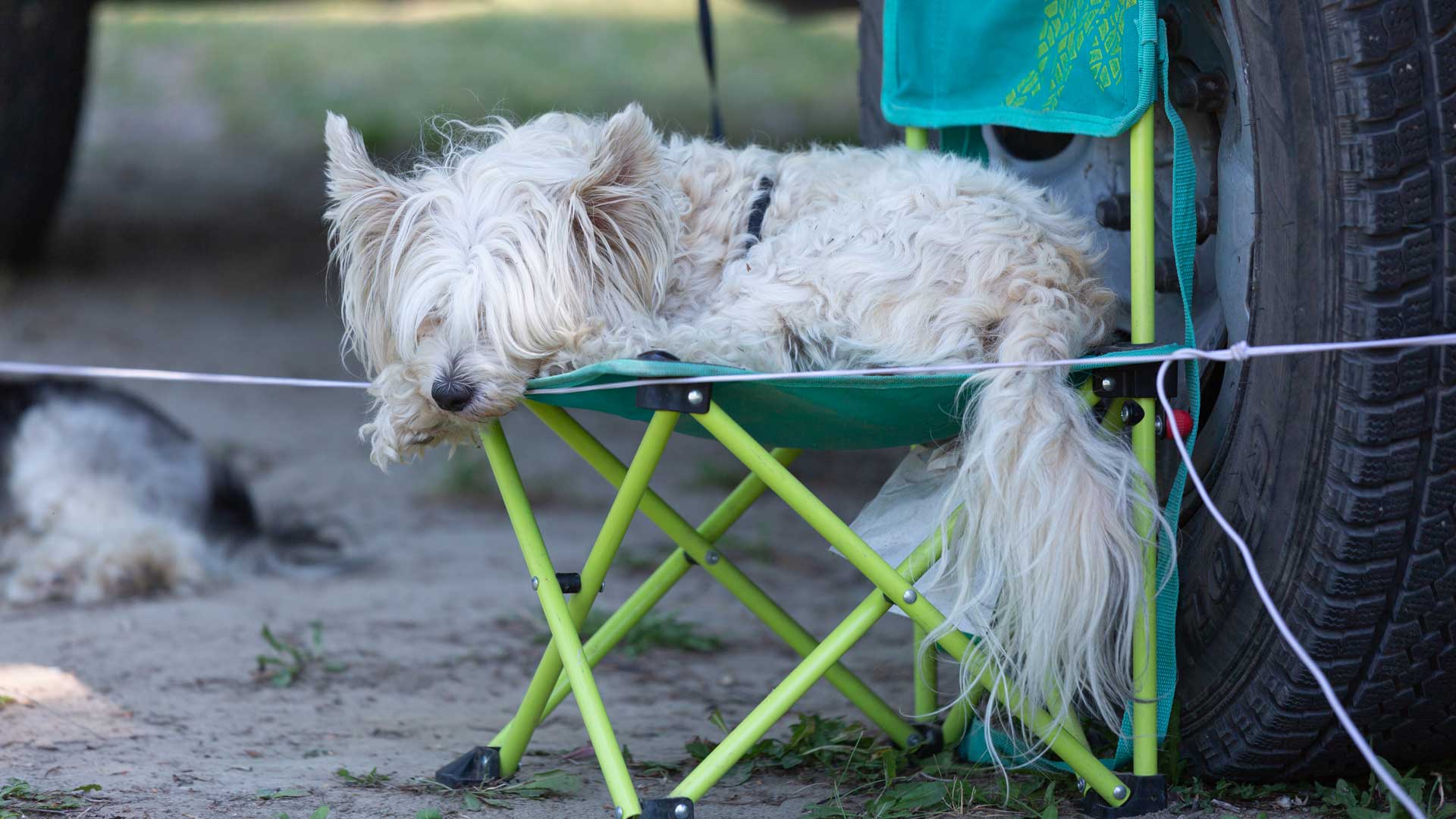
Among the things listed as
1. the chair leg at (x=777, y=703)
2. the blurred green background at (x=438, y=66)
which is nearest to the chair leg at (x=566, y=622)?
the chair leg at (x=777, y=703)

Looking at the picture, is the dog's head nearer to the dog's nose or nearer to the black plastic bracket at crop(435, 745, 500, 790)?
the dog's nose

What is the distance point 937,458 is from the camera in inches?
99.2

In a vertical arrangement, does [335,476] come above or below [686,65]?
below

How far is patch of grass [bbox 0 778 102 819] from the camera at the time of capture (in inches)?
99.4

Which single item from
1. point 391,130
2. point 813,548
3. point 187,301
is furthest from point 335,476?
point 391,130

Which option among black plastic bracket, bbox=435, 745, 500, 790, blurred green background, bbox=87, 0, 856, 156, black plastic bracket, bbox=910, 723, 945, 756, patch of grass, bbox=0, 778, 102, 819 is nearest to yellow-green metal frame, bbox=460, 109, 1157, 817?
black plastic bracket, bbox=435, 745, 500, 790

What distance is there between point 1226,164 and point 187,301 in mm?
7364

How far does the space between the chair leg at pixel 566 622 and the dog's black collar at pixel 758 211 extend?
54 centimetres

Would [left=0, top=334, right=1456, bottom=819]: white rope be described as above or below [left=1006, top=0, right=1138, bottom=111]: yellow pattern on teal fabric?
below

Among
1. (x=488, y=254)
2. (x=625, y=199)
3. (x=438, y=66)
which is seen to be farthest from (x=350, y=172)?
(x=438, y=66)

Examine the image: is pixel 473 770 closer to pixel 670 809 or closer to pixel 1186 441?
pixel 670 809

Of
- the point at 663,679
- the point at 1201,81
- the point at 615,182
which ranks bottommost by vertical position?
the point at 663,679

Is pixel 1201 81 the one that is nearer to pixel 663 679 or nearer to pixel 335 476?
pixel 663 679

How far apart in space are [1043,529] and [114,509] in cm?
355
